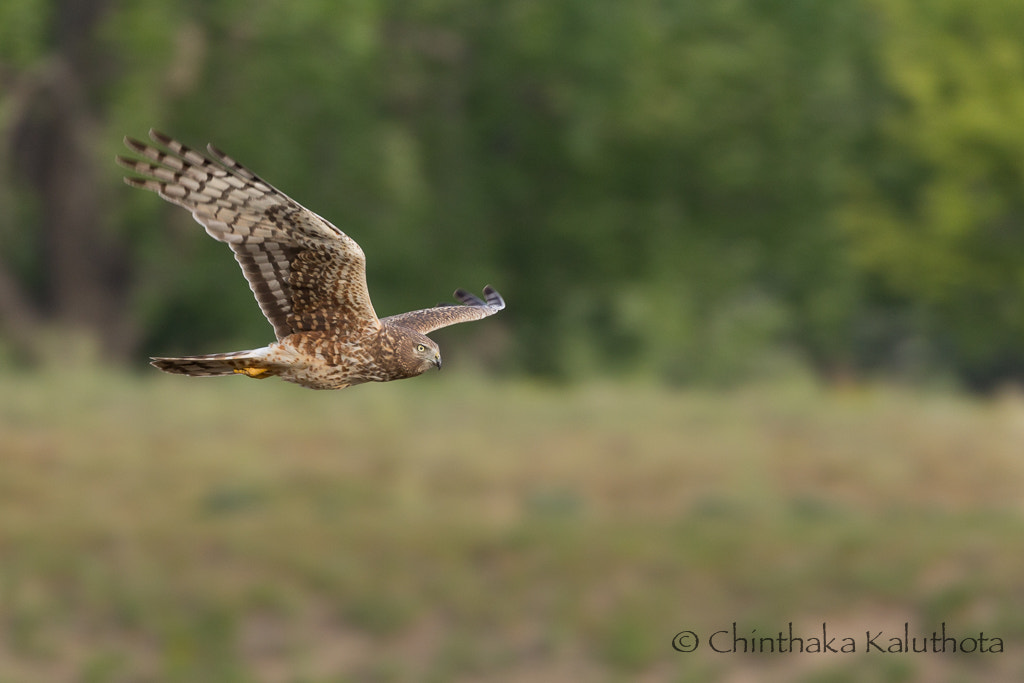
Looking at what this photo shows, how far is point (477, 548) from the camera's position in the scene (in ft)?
40.8

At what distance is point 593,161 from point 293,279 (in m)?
15.0

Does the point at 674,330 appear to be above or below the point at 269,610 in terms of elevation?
above

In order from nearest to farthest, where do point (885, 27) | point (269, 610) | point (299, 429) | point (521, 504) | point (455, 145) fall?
point (269, 610), point (521, 504), point (299, 429), point (455, 145), point (885, 27)

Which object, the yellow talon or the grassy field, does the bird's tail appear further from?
the grassy field

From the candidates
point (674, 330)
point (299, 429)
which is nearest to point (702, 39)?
point (674, 330)

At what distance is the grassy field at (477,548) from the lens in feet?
38.1

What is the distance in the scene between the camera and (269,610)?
1184cm

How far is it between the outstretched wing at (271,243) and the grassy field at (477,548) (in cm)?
590

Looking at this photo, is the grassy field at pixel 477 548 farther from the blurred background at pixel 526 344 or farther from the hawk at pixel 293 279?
the hawk at pixel 293 279

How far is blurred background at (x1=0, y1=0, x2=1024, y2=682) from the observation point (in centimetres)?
1189

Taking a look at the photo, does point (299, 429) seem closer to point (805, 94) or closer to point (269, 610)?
point (269, 610)

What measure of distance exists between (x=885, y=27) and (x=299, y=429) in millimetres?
12254

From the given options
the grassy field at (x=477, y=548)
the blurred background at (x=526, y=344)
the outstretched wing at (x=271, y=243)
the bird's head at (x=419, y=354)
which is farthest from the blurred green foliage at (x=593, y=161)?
the bird's head at (x=419, y=354)

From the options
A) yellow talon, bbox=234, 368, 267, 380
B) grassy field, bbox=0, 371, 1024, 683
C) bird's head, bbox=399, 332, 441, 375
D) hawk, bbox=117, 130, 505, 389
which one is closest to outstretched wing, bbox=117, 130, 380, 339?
hawk, bbox=117, 130, 505, 389
